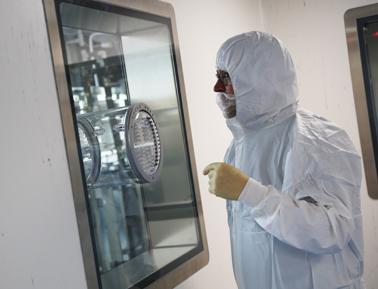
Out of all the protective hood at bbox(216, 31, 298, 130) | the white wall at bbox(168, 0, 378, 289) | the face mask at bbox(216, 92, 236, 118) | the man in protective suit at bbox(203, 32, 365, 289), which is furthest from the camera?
the white wall at bbox(168, 0, 378, 289)

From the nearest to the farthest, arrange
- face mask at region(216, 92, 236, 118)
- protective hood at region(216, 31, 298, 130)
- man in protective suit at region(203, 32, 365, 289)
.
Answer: man in protective suit at region(203, 32, 365, 289) → protective hood at region(216, 31, 298, 130) → face mask at region(216, 92, 236, 118)

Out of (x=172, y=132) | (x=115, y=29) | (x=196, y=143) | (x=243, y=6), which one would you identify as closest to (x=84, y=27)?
(x=115, y=29)

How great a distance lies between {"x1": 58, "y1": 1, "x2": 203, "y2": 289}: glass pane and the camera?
94cm

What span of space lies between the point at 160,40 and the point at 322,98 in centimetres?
123

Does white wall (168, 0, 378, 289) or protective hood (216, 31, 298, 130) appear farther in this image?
white wall (168, 0, 378, 289)

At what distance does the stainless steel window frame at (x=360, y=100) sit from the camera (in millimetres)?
1994

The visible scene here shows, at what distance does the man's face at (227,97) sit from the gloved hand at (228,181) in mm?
282

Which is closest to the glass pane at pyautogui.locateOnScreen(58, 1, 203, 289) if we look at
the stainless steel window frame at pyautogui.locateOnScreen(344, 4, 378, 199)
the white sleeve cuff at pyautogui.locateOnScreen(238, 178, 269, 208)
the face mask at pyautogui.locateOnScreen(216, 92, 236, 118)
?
the face mask at pyautogui.locateOnScreen(216, 92, 236, 118)

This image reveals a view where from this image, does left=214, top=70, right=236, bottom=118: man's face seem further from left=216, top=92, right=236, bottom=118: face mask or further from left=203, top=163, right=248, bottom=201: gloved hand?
left=203, top=163, right=248, bottom=201: gloved hand

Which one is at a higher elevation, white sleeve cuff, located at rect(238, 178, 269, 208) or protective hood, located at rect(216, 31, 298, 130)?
protective hood, located at rect(216, 31, 298, 130)

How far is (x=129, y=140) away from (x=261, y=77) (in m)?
0.43

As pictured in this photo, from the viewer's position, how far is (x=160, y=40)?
4.12 ft

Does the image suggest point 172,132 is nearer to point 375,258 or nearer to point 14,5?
point 14,5

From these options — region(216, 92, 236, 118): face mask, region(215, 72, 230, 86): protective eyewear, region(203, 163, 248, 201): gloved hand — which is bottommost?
region(203, 163, 248, 201): gloved hand
